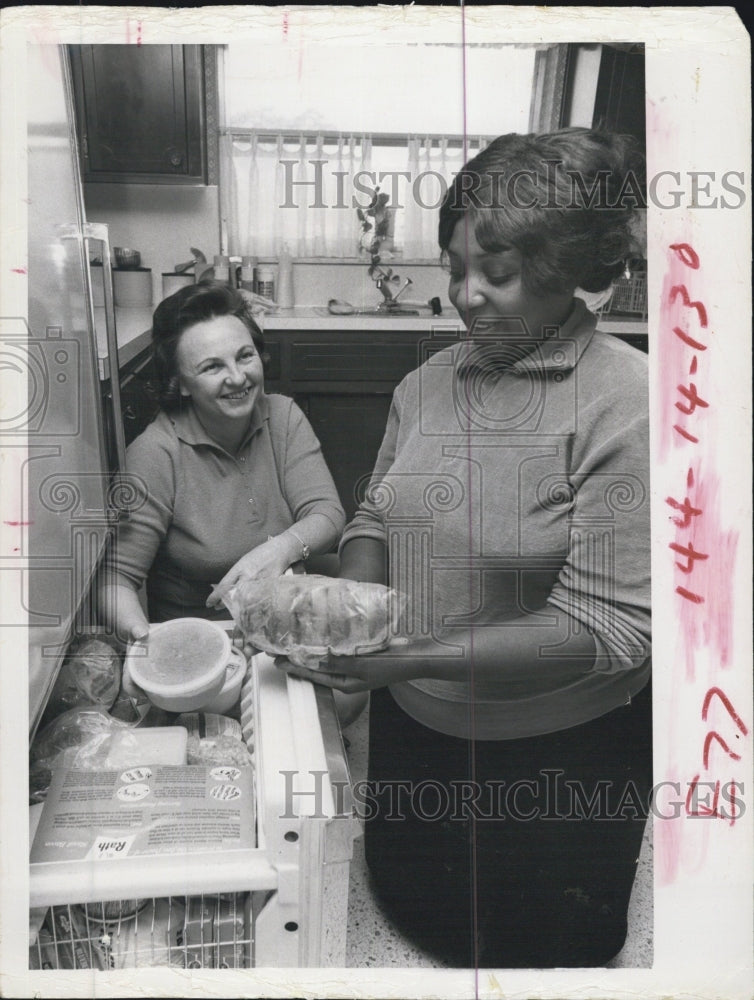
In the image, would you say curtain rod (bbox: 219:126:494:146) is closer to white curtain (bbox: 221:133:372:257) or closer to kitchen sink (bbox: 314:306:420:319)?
white curtain (bbox: 221:133:372:257)

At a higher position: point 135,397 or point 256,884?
point 135,397

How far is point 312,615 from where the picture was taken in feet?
3.96

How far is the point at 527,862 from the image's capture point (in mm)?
1264

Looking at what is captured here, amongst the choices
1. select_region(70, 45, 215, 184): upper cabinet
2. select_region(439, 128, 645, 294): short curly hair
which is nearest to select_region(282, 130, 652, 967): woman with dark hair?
select_region(439, 128, 645, 294): short curly hair

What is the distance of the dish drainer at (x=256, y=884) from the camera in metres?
1.12

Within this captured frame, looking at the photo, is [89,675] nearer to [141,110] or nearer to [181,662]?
[181,662]

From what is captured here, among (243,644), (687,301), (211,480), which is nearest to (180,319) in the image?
(211,480)

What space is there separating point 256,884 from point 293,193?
0.84 meters

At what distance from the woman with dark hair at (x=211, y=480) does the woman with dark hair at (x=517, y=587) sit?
0.09 metres

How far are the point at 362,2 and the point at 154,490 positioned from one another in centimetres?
68

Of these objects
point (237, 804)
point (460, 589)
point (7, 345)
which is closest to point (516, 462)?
point (460, 589)

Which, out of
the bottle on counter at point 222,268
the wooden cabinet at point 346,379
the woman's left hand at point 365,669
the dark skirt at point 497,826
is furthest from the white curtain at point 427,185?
the dark skirt at point 497,826

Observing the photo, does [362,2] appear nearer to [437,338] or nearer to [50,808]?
[437,338]

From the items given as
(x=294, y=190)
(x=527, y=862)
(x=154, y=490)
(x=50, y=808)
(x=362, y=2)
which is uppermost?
(x=362, y=2)
